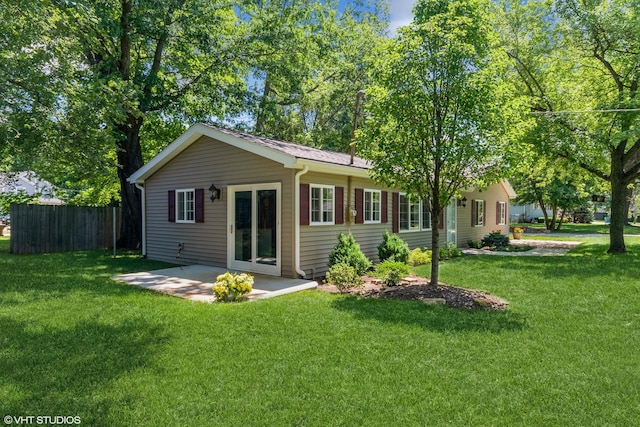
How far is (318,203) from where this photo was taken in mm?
A: 8227

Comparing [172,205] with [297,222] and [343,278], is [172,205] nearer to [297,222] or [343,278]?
[297,222]

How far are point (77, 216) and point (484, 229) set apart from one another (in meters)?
15.2

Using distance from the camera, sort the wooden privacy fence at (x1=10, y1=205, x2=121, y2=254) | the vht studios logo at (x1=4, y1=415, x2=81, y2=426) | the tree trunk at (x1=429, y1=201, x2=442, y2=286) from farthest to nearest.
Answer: the wooden privacy fence at (x1=10, y1=205, x2=121, y2=254) → the tree trunk at (x1=429, y1=201, x2=442, y2=286) → the vht studios logo at (x1=4, y1=415, x2=81, y2=426)

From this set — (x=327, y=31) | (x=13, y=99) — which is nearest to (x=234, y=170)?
(x=13, y=99)

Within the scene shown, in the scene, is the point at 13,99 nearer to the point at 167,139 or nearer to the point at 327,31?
the point at 167,139

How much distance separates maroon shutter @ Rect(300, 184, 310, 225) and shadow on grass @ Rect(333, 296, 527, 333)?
87.8 inches

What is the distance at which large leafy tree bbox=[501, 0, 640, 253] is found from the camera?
11.1 m

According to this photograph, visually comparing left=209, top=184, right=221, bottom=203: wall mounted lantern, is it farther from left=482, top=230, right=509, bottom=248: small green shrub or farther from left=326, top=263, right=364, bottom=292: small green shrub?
left=482, top=230, right=509, bottom=248: small green shrub

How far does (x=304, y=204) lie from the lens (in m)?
7.75

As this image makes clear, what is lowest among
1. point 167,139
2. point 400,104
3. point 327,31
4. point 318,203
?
point 318,203

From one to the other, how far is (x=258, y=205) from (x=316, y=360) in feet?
16.8

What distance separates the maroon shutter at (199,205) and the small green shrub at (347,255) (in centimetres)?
352

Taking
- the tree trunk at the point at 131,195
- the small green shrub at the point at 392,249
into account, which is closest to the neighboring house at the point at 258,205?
the small green shrub at the point at 392,249

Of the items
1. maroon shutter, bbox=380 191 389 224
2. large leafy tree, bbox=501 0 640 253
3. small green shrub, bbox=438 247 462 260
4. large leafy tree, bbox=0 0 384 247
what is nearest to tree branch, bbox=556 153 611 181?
large leafy tree, bbox=501 0 640 253
